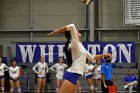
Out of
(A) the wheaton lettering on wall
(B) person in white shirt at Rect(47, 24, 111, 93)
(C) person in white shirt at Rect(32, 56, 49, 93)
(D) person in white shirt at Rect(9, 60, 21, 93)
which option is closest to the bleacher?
(A) the wheaton lettering on wall

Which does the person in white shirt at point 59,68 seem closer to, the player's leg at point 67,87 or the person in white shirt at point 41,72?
the person in white shirt at point 41,72

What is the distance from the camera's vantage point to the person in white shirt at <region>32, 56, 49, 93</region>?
17.3 meters

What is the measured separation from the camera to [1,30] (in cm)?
2023

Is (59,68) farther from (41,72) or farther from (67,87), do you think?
(67,87)

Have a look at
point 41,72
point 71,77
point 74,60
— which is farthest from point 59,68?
point 71,77

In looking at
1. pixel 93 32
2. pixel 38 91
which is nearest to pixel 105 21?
pixel 93 32

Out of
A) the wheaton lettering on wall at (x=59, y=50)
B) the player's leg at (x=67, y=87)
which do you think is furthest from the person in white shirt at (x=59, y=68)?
the player's leg at (x=67, y=87)

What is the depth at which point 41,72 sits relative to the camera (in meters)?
17.3

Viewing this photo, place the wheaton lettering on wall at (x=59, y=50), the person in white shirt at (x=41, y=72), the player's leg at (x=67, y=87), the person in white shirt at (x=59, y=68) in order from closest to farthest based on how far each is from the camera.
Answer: the player's leg at (x=67, y=87) → the person in white shirt at (x=41, y=72) → the person in white shirt at (x=59, y=68) → the wheaton lettering on wall at (x=59, y=50)

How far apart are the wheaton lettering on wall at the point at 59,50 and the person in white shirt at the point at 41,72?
936mm

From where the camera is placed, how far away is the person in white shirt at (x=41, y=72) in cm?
1734

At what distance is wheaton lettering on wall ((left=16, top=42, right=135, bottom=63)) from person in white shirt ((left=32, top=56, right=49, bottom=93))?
36.9 inches

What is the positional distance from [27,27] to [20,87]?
364cm

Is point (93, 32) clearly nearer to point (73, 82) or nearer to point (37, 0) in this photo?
point (37, 0)
